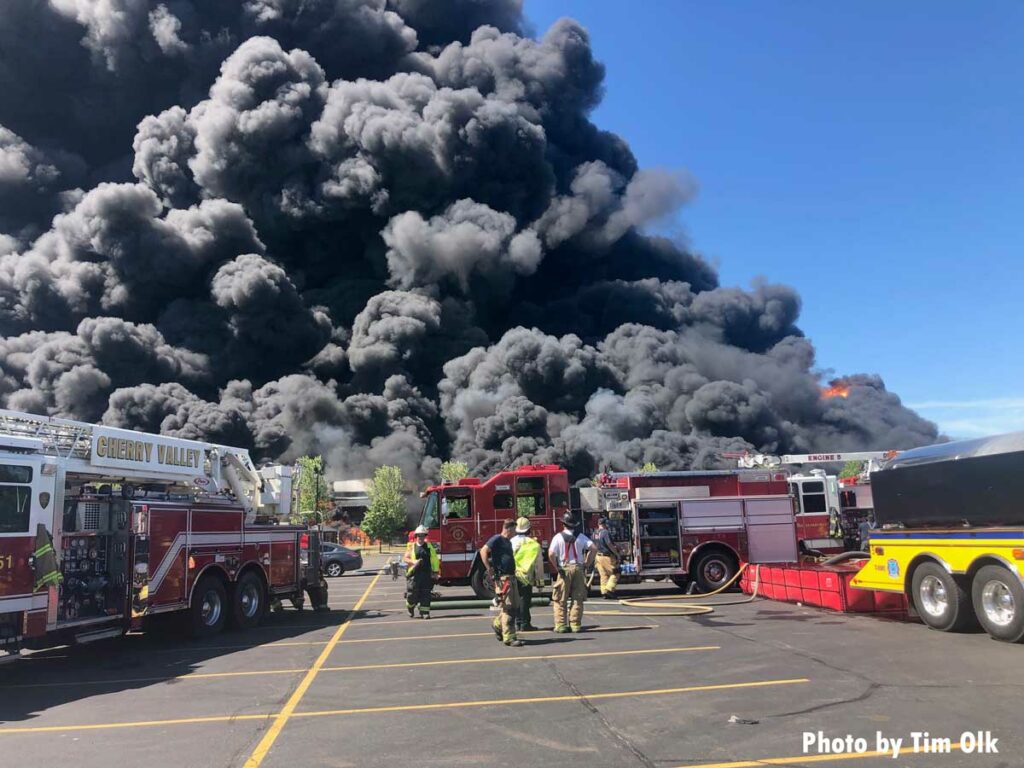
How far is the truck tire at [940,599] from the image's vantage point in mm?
8867

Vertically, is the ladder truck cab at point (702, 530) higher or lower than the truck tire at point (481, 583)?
higher

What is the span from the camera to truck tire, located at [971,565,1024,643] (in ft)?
26.4

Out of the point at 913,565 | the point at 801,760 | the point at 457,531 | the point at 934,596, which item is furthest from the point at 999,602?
the point at 457,531

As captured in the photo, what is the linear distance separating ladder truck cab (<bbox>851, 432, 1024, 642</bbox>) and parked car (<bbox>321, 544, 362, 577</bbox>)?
18377mm

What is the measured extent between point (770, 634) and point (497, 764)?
5.53 meters

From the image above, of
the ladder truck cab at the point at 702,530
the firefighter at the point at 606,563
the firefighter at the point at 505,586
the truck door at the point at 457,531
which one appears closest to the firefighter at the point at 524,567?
the firefighter at the point at 505,586

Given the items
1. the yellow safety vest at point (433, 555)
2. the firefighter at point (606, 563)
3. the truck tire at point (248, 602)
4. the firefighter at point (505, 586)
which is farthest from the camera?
the firefighter at point (606, 563)

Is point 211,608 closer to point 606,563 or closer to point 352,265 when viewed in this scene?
point 606,563

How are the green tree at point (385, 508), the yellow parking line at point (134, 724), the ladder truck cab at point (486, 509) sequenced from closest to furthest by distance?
the yellow parking line at point (134, 724)
the ladder truck cab at point (486, 509)
the green tree at point (385, 508)

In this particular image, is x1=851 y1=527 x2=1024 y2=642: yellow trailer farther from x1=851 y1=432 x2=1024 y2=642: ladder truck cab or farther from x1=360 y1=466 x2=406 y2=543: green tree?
x1=360 y1=466 x2=406 y2=543: green tree

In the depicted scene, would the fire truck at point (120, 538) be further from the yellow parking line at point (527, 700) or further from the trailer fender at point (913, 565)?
the trailer fender at point (913, 565)

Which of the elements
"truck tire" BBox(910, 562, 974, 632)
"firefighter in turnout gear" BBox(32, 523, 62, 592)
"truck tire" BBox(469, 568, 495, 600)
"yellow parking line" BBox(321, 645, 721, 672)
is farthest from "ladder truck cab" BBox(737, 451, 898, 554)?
"firefighter in turnout gear" BBox(32, 523, 62, 592)

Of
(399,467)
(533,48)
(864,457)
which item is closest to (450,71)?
(533,48)

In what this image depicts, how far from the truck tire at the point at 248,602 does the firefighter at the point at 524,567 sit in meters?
4.22
